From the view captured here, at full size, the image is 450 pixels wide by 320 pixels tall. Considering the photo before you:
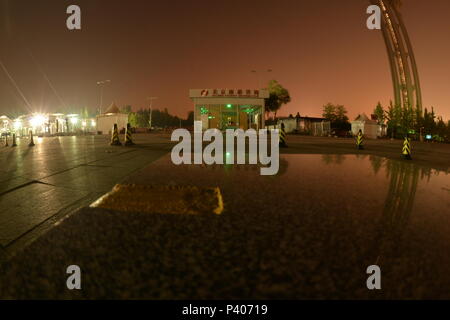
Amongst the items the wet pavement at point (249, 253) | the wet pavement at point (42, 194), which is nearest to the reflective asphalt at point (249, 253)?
the wet pavement at point (249, 253)

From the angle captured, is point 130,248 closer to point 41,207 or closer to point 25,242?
point 25,242

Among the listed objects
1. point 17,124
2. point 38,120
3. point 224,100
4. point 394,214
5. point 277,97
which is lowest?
point 394,214

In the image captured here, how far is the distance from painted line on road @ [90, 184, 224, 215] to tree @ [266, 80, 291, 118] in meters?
72.5

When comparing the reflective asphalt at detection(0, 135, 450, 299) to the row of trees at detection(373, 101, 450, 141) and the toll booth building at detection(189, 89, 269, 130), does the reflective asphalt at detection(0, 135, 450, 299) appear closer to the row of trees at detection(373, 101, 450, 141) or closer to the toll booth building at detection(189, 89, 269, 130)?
the toll booth building at detection(189, 89, 269, 130)

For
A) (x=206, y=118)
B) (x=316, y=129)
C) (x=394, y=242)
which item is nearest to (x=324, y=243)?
(x=394, y=242)

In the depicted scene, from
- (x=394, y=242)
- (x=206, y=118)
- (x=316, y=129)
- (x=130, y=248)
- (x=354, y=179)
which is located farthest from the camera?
(x=316, y=129)

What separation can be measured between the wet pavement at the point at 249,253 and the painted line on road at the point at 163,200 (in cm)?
23

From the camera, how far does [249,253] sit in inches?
97.7

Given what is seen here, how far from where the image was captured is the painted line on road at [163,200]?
151 inches

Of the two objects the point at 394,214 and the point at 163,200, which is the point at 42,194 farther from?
the point at 394,214

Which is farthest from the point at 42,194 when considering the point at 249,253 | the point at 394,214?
the point at 394,214

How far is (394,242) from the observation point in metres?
2.83

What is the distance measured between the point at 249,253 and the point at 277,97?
77.0m
